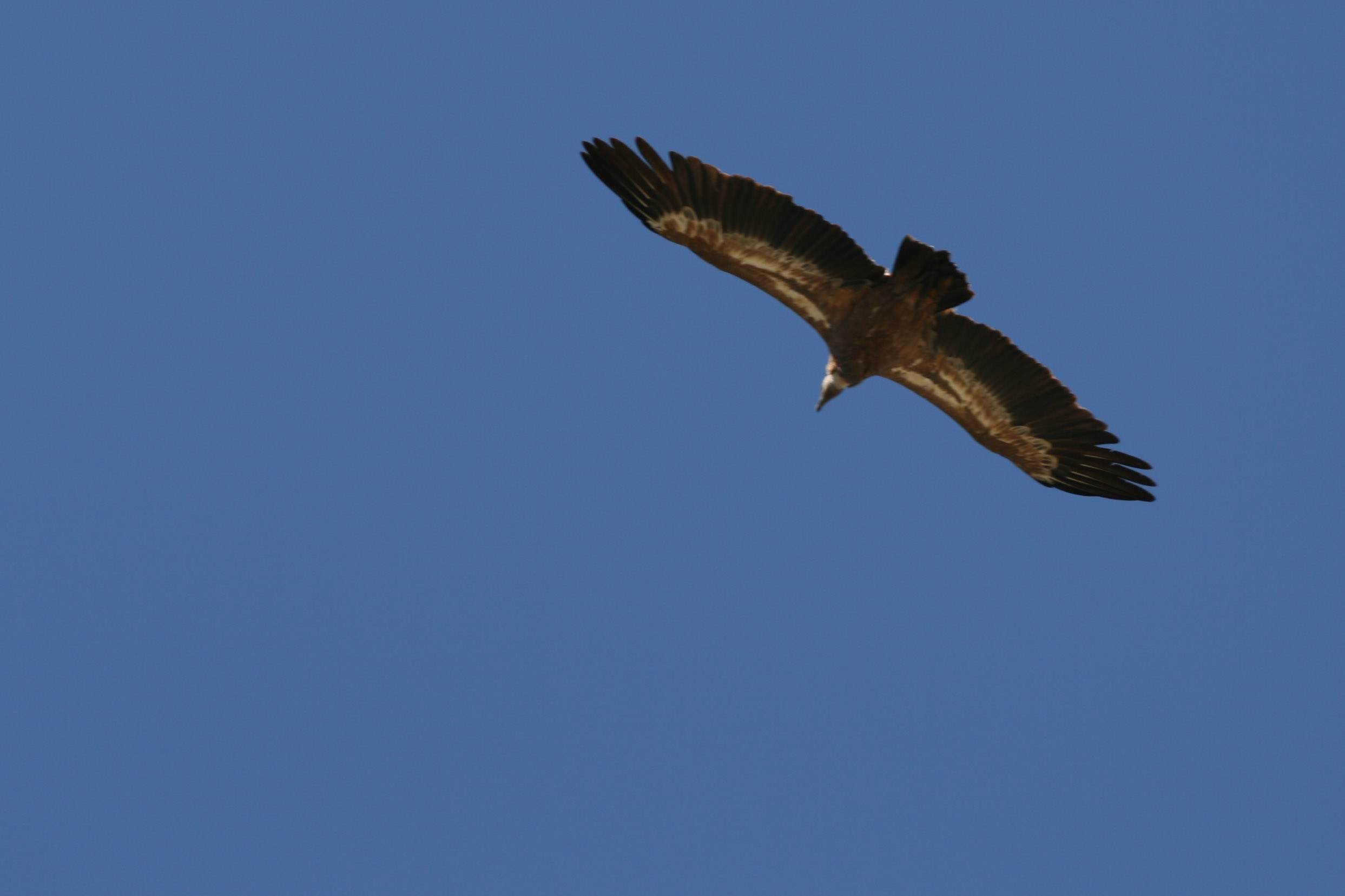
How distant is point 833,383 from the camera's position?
40.2ft

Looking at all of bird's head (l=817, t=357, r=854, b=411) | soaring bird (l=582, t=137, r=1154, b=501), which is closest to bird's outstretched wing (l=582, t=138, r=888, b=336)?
soaring bird (l=582, t=137, r=1154, b=501)

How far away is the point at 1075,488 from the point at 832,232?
380cm

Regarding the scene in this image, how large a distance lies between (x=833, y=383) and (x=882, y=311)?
105 cm

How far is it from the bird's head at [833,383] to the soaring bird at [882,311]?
1 cm

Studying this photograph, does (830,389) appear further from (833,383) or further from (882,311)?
(882,311)

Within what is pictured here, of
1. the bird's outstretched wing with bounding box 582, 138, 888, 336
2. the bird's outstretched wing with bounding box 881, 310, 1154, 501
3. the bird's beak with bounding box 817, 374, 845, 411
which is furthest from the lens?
the bird's beak with bounding box 817, 374, 845, 411

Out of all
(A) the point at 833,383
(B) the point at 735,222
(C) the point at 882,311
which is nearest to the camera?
(B) the point at 735,222

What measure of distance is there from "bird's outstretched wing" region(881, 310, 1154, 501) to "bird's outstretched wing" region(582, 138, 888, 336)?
4.17ft

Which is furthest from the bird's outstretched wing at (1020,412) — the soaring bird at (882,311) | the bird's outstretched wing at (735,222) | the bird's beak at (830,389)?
the bird's outstretched wing at (735,222)

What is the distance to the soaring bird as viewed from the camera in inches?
428

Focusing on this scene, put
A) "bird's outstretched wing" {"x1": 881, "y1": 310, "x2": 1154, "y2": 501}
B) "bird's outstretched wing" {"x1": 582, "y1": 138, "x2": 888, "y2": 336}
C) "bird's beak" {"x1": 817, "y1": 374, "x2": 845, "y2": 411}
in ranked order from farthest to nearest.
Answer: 1. "bird's beak" {"x1": 817, "y1": 374, "x2": 845, "y2": 411}
2. "bird's outstretched wing" {"x1": 881, "y1": 310, "x2": 1154, "y2": 501}
3. "bird's outstretched wing" {"x1": 582, "y1": 138, "x2": 888, "y2": 336}

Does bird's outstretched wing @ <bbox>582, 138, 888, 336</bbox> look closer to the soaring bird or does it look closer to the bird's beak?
the soaring bird

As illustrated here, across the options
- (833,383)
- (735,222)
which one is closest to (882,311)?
(833,383)

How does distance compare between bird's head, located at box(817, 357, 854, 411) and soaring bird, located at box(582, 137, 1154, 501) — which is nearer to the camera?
soaring bird, located at box(582, 137, 1154, 501)
